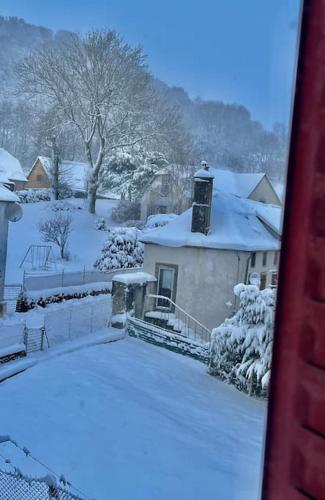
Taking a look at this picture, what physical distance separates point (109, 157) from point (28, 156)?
0.89 ft

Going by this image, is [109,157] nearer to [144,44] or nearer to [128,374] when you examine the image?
[144,44]

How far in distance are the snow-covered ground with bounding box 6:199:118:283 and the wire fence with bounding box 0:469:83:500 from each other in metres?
0.65

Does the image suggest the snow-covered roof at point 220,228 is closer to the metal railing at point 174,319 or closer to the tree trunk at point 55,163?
the metal railing at point 174,319

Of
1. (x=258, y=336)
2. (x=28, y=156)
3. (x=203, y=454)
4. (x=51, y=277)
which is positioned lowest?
(x=203, y=454)

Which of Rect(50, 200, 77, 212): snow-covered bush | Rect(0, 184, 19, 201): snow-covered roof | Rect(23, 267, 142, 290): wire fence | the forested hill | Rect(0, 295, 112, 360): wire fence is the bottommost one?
Rect(0, 295, 112, 360): wire fence

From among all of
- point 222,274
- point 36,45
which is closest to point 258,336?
point 222,274

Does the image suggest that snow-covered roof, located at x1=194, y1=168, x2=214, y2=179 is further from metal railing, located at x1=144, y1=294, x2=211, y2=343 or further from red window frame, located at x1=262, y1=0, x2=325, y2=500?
red window frame, located at x1=262, y1=0, x2=325, y2=500

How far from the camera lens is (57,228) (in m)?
1.58

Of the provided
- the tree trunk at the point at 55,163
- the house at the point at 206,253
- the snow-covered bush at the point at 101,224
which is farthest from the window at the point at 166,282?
the tree trunk at the point at 55,163

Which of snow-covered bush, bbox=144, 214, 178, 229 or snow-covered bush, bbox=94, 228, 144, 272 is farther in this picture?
snow-covered bush, bbox=94, 228, 144, 272

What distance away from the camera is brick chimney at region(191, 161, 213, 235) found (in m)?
1.36

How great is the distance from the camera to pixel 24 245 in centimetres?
158

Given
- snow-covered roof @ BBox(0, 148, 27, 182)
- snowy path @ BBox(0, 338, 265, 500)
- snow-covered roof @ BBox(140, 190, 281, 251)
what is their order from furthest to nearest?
snow-covered roof @ BBox(0, 148, 27, 182)
snow-covered roof @ BBox(140, 190, 281, 251)
snowy path @ BBox(0, 338, 265, 500)

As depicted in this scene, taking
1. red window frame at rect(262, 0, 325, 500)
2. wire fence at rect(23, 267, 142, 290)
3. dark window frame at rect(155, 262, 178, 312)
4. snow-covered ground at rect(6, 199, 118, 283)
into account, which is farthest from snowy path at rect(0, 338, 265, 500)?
red window frame at rect(262, 0, 325, 500)
